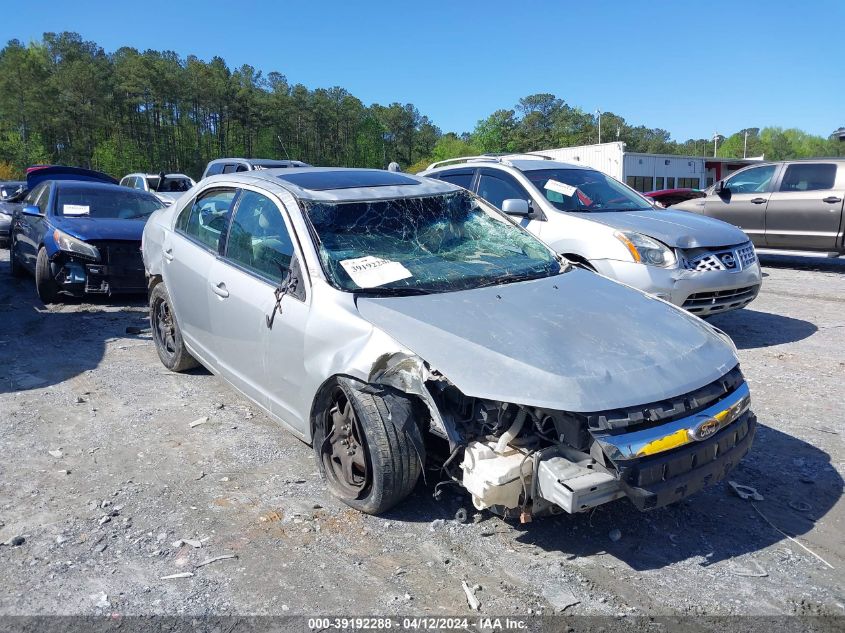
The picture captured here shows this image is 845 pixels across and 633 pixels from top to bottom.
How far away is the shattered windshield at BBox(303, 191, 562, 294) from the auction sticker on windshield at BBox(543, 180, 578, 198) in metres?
2.84

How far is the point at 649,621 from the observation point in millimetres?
2637

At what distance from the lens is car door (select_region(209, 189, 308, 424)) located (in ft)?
12.1

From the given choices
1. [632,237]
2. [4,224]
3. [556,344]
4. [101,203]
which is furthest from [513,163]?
[4,224]

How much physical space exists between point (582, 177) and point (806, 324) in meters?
2.99

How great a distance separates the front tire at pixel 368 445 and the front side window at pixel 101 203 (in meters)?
6.91

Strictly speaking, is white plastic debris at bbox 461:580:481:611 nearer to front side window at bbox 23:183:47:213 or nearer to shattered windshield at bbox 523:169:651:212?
shattered windshield at bbox 523:169:651:212

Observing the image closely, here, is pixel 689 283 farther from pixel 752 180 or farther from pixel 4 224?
pixel 4 224

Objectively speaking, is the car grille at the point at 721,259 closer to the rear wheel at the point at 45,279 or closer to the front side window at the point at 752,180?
the front side window at the point at 752,180

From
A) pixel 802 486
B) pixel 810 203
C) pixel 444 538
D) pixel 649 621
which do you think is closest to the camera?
pixel 649 621

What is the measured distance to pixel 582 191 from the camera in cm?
737

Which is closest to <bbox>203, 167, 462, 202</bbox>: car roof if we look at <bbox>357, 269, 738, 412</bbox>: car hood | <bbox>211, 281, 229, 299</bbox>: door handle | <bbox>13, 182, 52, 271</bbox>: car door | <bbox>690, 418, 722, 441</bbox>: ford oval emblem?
<bbox>211, 281, 229, 299</bbox>: door handle

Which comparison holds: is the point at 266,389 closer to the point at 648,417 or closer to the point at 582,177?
the point at 648,417

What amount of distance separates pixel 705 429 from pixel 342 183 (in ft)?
8.77

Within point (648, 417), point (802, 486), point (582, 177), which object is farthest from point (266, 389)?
point (582, 177)
